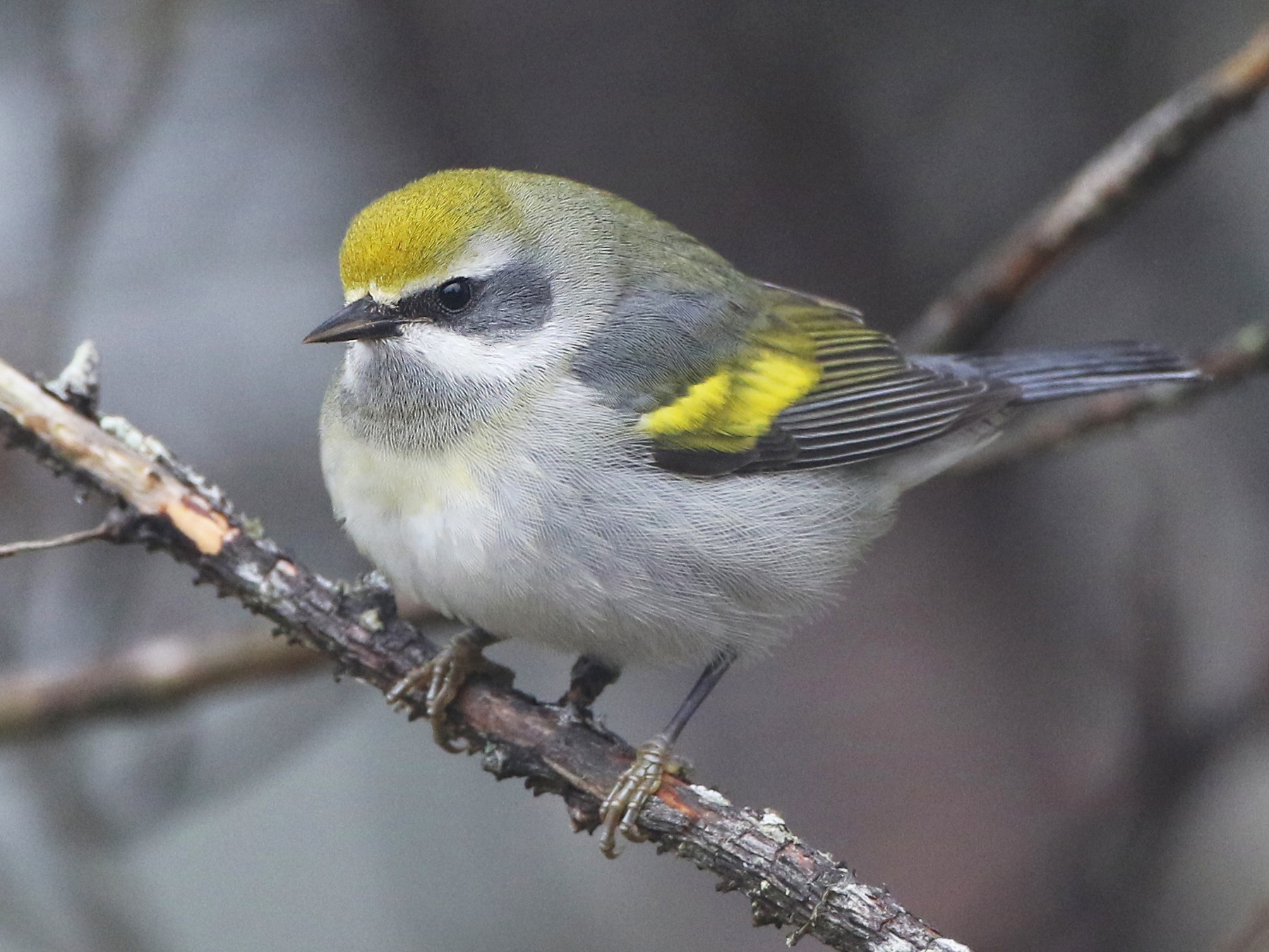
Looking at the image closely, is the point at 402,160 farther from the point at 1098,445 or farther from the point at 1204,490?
the point at 1204,490

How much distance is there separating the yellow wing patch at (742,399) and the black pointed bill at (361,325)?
749mm

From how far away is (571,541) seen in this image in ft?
10.9

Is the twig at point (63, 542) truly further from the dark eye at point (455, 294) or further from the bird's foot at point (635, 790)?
the bird's foot at point (635, 790)

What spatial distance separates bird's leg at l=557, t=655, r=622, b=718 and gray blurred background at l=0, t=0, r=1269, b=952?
217 cm

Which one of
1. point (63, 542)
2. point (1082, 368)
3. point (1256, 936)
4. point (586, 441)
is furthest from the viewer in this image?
point (1082, 368)

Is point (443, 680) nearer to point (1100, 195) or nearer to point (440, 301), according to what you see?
point (440, 301)

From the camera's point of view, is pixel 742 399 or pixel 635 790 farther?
pixel 742 399

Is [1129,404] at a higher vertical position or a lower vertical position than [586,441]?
higher

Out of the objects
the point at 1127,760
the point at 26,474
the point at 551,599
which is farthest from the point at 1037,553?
the point at 26,474

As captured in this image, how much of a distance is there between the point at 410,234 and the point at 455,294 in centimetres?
22

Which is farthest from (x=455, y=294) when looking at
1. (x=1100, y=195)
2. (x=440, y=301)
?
(x=1100, y=195)

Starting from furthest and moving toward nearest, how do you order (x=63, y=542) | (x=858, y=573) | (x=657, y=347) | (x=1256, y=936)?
(x=858, y=573), (x=657, y=347), (x=1256, y=936), (x=63, y=542)

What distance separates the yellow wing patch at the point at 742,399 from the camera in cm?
364

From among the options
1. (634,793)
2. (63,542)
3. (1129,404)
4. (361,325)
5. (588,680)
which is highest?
(1129,404)
